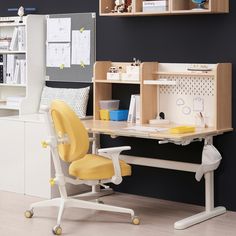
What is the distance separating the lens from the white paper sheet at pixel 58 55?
253 inches

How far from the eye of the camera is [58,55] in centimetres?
650

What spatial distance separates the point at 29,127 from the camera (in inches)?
235

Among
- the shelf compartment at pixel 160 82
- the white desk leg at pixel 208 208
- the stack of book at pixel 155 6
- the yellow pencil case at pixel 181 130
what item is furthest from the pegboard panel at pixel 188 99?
the stack of book at pixel 155 6

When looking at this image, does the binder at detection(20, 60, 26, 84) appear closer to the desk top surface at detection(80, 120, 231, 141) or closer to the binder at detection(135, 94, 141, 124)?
the desk top surface at detection(80, 120, 231, 141)

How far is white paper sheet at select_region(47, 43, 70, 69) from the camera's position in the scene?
644cm

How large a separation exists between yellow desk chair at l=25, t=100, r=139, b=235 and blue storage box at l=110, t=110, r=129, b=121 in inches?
31.3

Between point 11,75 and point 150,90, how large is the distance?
66.3 inches

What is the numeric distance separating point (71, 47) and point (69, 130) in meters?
1.69

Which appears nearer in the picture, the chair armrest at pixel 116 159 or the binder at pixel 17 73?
the chair armrest at pixel 116 159

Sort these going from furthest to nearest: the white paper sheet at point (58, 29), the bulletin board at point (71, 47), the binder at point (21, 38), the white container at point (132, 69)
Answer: the binder at point (21, 38), the white paper sheet at point (58, 29), the bulletin board at point (71, 47), the white container at point (132, 69)

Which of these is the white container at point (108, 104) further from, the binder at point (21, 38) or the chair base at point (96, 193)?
the binder at point (21, 38)

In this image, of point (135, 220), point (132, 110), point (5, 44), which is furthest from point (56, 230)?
point (5, 44)

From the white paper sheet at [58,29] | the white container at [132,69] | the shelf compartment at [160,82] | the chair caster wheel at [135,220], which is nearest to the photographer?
Result: the chair caster wheel at [135,220]

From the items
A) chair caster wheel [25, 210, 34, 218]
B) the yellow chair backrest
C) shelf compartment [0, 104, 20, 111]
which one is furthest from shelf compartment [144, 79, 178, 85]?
shelf compartment [0, 104, 20, 111]
